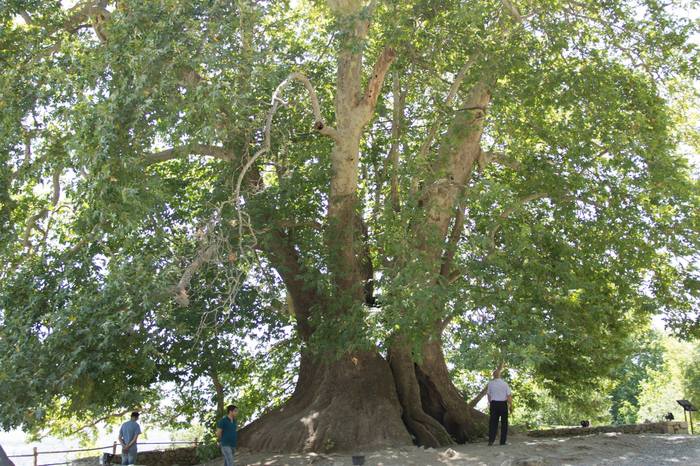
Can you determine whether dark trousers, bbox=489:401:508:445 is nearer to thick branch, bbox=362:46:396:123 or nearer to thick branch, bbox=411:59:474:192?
thick branch, bbox=411:59:474:192

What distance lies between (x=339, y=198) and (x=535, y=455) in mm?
4524

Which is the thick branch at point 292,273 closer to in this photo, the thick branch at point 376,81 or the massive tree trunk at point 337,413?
the massive tree trunk at point 337,413

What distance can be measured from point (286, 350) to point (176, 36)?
688cm

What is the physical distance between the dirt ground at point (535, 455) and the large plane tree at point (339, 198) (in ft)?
2.16

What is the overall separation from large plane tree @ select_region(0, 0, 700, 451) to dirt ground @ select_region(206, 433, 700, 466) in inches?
25.9

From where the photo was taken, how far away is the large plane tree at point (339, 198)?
8680 millimetres

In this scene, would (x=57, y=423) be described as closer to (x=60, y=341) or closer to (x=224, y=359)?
(x=224, y=359)

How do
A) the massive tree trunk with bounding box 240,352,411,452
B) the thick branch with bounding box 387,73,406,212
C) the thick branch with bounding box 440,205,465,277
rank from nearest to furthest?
the massive tree trunk with bounding box 240,352,411,452, the thick branch with bounding box 440,205,465,277, the thick branch with bounding box 387,73,406,212

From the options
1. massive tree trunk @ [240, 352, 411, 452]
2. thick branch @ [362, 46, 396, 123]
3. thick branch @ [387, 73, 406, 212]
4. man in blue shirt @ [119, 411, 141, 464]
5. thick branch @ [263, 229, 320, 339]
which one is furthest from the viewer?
thick branch @ [387, 73, 406, 212]

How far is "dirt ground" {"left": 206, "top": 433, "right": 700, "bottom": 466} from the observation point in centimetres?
825

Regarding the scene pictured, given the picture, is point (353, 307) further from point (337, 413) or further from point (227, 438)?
point (227, 438)

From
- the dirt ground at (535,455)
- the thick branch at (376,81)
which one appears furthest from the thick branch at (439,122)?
the dirt ground at (535,455)

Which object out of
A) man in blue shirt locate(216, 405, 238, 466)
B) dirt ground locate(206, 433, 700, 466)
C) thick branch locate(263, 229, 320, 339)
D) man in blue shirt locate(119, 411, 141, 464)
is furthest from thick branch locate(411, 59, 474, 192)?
man in blue shirt locate(119, 411, 141, 464)

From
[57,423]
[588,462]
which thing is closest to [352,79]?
[588,462]
